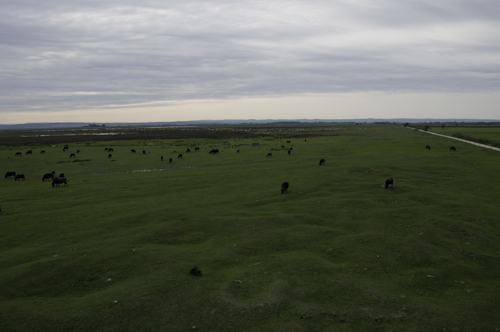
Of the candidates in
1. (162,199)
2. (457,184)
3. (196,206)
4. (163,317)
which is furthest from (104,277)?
(457,184)

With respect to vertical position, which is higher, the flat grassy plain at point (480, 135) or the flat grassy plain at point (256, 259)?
the flat grassy plain at point (480, 135)

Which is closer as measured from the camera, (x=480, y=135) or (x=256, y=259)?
(x=256, y=259)

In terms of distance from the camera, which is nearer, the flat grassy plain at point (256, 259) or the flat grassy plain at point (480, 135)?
the flat grassy plain at point (256, 259)

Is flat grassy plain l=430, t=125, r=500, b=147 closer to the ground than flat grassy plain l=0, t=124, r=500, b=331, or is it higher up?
higher up

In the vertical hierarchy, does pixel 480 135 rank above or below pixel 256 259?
above

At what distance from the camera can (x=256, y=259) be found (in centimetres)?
1309

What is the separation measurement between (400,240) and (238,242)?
739 cm

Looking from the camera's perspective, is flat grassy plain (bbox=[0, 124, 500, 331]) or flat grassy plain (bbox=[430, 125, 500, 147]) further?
flat grassy plain (bbox=[430, 125, 500, 147])

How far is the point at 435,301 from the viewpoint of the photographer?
393 inches

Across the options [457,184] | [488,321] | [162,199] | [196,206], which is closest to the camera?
[488,321]

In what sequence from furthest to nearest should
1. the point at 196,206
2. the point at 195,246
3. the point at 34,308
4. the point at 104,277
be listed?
the point at 196,206, the point at 195,246, the point at 104,277, the point at 34,308

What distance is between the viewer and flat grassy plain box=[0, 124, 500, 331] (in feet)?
30.7

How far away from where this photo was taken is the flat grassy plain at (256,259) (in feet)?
30.7

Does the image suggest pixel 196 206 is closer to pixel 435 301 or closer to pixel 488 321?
pixel 435 301
